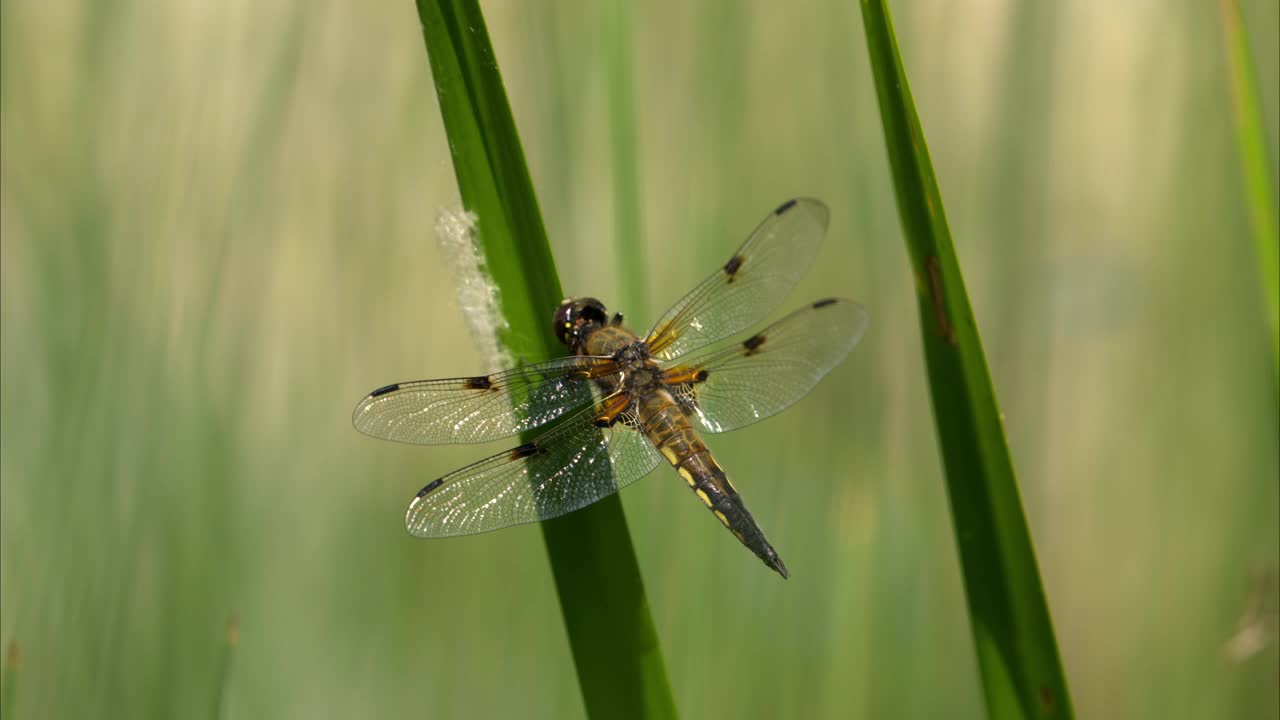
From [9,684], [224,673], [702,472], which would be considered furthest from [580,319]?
[9,684]

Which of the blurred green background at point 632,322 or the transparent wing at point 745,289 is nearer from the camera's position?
the blurred green background at point 632,322

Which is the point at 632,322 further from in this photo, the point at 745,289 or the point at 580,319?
the point at 745,289

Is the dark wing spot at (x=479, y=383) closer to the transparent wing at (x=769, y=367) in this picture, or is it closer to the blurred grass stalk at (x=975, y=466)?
the transparent wing at (x=769, y=367)

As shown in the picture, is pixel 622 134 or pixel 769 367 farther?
pixel 769 367

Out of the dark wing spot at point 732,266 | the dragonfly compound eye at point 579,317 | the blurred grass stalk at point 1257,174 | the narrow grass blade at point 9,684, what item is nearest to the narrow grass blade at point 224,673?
the narrow grass blade at point 9,684

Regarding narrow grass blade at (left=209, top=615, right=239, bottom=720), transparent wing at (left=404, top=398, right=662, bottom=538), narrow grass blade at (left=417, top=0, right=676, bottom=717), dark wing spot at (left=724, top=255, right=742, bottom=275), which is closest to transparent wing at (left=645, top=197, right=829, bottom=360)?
dark wing spot at (left=724, top=255, right=742, bottom=275)

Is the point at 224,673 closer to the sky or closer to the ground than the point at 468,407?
closer to the ground
